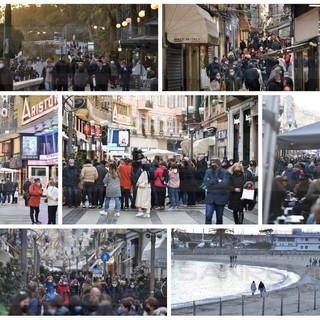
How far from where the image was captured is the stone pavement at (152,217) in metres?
14.2

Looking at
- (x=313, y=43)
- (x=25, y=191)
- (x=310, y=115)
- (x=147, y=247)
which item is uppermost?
(x=313, y=43)

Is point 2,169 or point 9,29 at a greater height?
point 9,29

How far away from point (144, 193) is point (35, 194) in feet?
5.94

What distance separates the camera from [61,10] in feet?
46.8

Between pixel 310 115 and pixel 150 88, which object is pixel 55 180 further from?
pixel 310 115

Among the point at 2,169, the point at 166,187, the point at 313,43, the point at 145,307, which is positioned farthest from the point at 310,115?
the point at 2,169

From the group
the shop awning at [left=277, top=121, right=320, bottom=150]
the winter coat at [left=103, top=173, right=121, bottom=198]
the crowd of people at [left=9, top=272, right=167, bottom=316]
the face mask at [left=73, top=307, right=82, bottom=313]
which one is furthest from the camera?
the winter coat at [left=103, top=173, right=121, bottom=198]

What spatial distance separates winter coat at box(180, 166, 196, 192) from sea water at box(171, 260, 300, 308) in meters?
1.24

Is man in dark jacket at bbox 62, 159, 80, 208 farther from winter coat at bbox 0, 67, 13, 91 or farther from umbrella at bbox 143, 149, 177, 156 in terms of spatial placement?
winter coat at bbox 0, 67, 13, 91

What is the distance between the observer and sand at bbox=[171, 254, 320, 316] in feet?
46.9

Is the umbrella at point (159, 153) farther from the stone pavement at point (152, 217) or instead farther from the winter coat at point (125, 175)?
the stone pavement at point (152, 217)

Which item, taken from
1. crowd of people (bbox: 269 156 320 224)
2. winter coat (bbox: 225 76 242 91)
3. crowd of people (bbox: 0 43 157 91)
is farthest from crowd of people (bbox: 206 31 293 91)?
crowd of people (bbox: 269 156 320 224)

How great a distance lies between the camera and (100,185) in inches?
566

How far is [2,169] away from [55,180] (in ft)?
2.95
